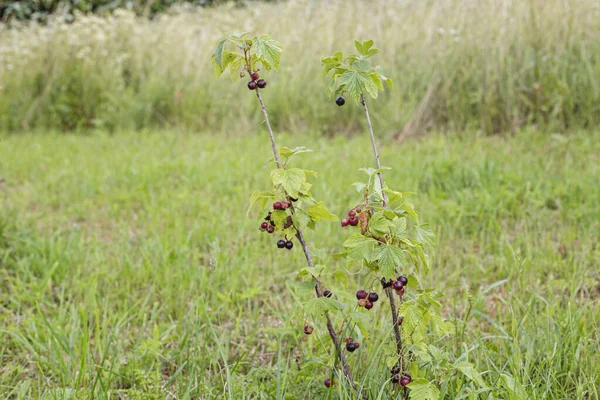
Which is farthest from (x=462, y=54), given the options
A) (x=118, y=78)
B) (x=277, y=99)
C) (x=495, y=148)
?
(x=118, y=78)

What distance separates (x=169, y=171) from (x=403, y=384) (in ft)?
10.8

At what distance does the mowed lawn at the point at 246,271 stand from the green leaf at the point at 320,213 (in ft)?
0.63

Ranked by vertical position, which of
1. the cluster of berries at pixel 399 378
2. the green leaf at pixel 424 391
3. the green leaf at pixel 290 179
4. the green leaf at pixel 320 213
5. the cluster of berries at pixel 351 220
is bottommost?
the cluster of berries at pixel 399 378

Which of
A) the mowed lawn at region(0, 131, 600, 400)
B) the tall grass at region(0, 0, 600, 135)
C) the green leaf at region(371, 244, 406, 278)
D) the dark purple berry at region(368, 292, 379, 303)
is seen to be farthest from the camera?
the tall grass at region(0, 0, 600, 135)

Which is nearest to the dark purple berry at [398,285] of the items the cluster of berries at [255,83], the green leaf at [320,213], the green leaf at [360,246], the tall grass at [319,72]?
the green leaf at [360,246]

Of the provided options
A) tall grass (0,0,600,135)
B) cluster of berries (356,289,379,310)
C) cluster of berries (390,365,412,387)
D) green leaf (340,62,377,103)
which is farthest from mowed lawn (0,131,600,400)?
green leaf (340,62,377,103)

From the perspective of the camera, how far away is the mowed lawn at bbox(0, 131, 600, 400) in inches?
69.8

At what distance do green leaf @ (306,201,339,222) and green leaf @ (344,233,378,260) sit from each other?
14 cm

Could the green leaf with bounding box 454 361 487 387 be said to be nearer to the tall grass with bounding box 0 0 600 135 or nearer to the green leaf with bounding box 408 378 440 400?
the green leaf with bounding box 408 378 440 400

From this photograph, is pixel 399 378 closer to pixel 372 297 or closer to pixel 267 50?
pixel 372 297

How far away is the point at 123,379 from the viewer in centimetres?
190

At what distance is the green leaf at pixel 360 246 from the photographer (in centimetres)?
131

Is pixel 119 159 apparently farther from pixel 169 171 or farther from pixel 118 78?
pixel 118 78

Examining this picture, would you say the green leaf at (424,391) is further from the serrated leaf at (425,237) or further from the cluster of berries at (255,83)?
the cluster of berries at (255,83)
